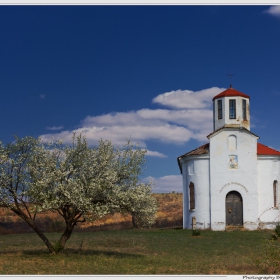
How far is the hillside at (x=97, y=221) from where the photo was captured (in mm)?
46031

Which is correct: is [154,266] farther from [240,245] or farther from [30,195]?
[240,245]

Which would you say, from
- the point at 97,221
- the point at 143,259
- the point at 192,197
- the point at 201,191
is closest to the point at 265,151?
the point at 201,191

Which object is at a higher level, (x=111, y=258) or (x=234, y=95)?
(x=234, y=95)

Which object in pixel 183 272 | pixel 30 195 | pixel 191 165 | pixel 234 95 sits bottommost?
pixel 183 272

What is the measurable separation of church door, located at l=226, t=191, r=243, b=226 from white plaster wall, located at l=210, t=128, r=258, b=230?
0.34 metres

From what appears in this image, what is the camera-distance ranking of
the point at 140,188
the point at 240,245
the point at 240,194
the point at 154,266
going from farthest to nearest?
the point at 240,194, the point at 240,245, the point at 140,188, the point at 154,266

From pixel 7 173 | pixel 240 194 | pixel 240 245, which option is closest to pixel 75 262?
pixel 7 173

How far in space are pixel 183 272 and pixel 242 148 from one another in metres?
24.1

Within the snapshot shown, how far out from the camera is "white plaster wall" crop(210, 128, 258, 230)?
131ft

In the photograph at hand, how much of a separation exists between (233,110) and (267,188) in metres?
7.11

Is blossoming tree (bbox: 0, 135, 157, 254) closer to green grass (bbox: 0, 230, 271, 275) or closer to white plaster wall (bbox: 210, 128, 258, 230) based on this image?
green grass (bbox: 0, 230, 271, 275)

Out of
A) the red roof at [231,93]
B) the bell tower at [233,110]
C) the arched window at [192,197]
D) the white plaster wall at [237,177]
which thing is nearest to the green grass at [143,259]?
the white plaster wall at [237,177]

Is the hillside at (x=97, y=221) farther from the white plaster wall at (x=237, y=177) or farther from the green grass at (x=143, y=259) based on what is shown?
the green grass at (x=143, y=259)

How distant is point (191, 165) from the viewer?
41500 mm
